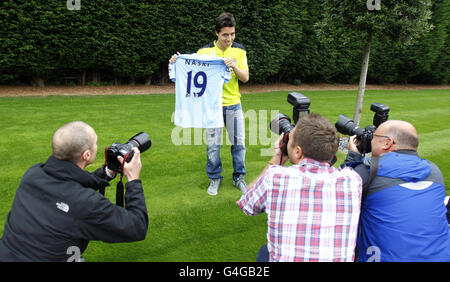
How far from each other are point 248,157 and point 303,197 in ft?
14.0

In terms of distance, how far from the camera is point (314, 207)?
165 centimetres

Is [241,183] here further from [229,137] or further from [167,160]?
[167,160]

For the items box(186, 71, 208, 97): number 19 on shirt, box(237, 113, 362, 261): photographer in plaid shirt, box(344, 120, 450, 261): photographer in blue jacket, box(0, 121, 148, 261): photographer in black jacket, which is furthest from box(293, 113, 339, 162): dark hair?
box(186, 71, 208, 97): number 19 on shirt

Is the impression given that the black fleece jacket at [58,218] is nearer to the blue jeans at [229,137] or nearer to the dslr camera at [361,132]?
the dslr camera at [361,132]

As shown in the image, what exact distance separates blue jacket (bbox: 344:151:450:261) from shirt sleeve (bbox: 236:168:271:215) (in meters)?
0.70

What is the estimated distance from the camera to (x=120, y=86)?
12578 millimetres

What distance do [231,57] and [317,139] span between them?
8.51 feet

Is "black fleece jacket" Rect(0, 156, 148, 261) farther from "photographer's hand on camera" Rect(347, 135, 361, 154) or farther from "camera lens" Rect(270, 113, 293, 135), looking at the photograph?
"photographer's hand on camera" Rect(347, 135, 361, 154)

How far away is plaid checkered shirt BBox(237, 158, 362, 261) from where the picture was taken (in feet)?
5.42

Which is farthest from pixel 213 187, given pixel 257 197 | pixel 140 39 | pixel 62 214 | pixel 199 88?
pixel 140 39

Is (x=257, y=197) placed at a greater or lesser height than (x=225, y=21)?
lesser

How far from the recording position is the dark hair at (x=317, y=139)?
1786 millimetres

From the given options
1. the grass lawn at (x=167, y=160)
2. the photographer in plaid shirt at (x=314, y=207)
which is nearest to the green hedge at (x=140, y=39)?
the grass lawn at (x=167, y=160)

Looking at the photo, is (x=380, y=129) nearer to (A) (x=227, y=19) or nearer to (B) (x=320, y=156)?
(B) (x=320, y=156)
